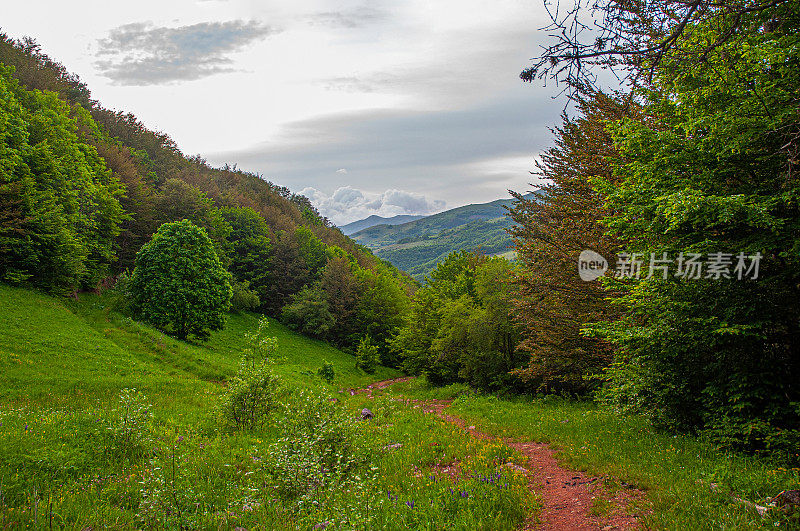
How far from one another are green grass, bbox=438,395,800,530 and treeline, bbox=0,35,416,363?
3723 cm

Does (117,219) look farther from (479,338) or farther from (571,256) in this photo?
(571,256)

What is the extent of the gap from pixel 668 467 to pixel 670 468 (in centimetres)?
12

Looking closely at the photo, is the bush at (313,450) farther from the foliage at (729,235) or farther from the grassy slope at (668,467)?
the foliage at (729,235)

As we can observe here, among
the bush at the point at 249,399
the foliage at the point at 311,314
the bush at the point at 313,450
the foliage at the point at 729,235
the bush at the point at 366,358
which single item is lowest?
the bush at the point at 366,358

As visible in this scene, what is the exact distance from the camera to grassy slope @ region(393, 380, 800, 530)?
5180 millimetres

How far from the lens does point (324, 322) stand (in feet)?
197

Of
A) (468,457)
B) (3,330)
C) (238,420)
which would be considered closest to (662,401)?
(468,457)

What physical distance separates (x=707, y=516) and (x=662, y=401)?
19.1 ft

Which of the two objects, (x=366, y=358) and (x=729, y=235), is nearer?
(x=729, y=235)

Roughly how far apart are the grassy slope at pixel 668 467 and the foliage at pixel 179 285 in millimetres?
28527

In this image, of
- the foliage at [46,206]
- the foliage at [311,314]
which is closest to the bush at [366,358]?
the foliage at [311,314]

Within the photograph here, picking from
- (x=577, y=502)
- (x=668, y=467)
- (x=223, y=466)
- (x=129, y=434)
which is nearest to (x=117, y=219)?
(x=129, y=434)

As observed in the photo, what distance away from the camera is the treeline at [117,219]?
1219 inches

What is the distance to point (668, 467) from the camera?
24.1ft
